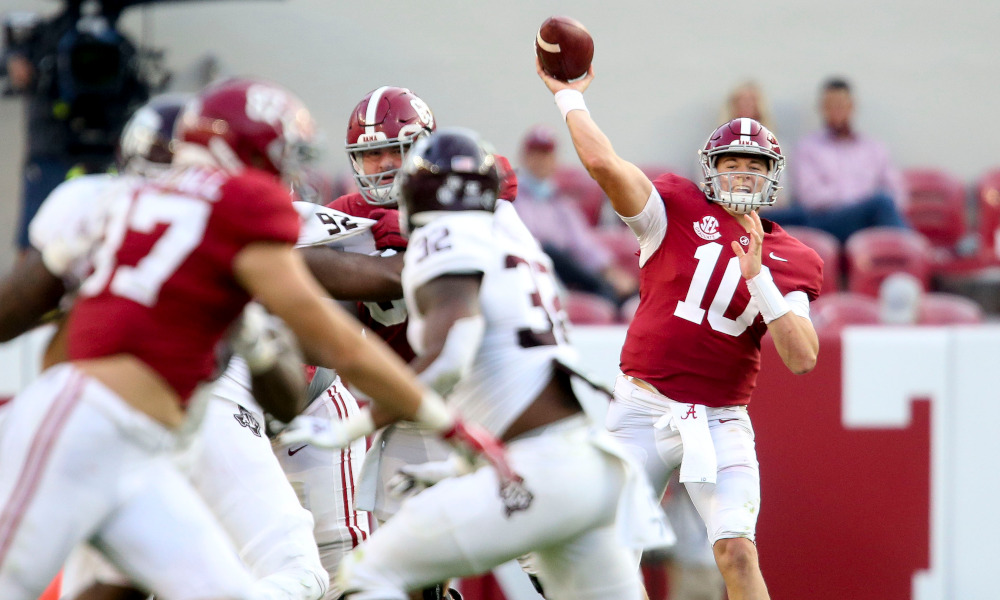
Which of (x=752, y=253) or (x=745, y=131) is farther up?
(x=745, y=131)

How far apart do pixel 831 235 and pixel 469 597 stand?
15.6ft

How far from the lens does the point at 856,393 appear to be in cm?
556

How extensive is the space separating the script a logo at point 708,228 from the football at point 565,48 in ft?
2.33

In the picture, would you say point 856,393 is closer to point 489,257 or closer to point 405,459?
point 405,459

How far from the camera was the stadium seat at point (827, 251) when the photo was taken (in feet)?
27.3

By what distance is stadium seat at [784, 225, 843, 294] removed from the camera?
8.33 metres

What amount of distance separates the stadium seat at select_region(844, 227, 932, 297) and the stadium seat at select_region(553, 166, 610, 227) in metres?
2.00

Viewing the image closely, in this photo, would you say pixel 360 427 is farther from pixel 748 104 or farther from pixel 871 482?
pixel 748 104

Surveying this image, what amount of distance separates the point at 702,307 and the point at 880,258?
444 cm

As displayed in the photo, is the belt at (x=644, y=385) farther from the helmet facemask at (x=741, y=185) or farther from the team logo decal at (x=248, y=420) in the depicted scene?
the team logo decal at (x=248, y=420)

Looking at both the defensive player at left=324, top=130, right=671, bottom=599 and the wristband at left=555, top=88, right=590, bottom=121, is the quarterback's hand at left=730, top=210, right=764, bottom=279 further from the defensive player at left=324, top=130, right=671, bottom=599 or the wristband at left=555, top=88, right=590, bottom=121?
the defensive player at left=324, top=130, right=671, bottom=599

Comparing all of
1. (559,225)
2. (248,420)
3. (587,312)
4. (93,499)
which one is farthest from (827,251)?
(93,499)

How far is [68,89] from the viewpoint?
Answer: 822cm

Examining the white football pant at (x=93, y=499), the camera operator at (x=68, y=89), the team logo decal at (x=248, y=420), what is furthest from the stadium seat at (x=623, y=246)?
the white football pant at (x=93, y=499)
